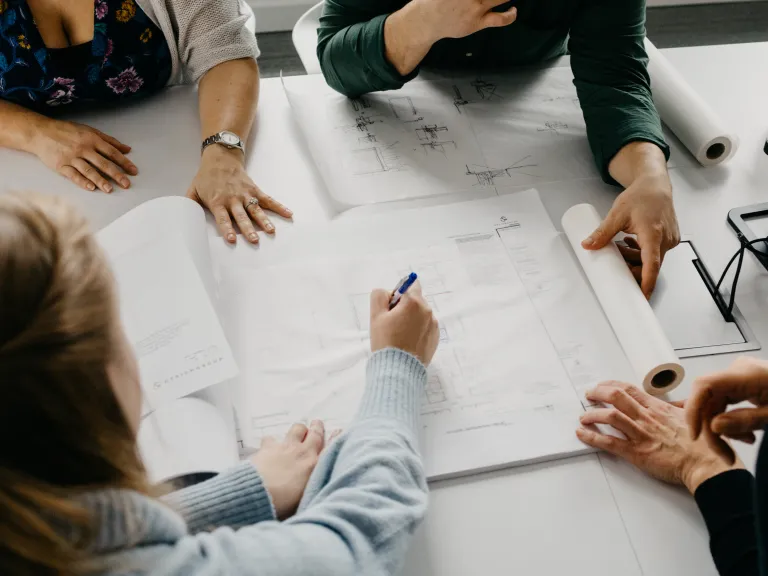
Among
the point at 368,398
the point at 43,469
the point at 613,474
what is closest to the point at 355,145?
the point at 368,398

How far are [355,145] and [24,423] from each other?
77 centimetres

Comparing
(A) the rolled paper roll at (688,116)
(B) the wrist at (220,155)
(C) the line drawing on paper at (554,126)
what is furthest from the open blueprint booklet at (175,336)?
(A) the rolled paper roll at (688,116)

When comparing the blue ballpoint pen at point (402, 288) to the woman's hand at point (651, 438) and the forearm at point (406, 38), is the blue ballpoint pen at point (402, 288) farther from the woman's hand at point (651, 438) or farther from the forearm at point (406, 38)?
the forearm at point (406, 38)

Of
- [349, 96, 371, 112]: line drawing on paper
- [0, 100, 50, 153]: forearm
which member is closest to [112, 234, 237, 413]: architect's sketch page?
[0, 100, 50, 153]: forearm

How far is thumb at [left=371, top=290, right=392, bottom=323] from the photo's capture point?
2.72 feet

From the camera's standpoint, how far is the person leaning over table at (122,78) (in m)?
1.02

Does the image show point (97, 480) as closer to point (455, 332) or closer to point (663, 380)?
point (455, 332)

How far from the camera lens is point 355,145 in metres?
1.11

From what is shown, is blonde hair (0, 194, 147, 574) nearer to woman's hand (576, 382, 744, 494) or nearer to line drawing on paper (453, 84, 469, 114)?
woman's hand (576, 382, 744, 494)

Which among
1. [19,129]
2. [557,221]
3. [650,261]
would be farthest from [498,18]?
[19,129]

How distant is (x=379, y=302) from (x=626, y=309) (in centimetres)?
29

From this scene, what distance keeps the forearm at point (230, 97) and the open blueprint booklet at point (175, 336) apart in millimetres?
195

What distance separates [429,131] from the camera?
44.9 inches

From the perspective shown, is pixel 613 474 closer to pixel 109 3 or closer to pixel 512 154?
pixel 512 154
